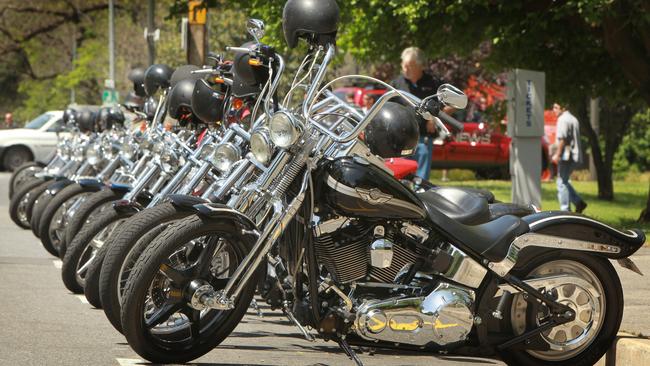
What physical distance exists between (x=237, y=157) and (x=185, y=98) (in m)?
1.63

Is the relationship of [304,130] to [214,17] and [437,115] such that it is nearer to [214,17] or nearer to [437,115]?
[437,115]

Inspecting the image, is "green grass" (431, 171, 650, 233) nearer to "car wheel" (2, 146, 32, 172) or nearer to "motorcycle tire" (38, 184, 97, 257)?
"motorcycle tire" (38, 184, 97, 257)

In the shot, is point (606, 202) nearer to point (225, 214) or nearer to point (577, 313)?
point (577, 313)

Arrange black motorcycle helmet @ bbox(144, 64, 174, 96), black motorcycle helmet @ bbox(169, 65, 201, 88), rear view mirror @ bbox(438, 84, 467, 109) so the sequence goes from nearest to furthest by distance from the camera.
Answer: rear view mirror @ bbox(438, 84, 467, 109)
black motorcycle helmet @ bbox(169, 65, 201, 88)
black motorcycle helmet @ bbox(144, 64, 174, 96)

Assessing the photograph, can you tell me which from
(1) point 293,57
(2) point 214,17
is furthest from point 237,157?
(2) point 214,17

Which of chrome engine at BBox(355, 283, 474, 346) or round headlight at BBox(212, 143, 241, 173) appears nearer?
chrome engine at BBox(355, 283, 474, 346)

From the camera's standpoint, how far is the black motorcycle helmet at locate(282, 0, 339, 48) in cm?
610

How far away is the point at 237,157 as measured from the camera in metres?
7.19

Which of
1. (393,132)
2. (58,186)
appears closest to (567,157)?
(58,186)

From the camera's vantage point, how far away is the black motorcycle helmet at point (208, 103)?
26.1ft

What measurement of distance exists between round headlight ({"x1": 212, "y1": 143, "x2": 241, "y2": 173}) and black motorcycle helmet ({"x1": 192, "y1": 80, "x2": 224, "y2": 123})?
76cm

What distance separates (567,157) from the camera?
17.8 metres

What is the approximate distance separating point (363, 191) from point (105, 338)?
2.19m

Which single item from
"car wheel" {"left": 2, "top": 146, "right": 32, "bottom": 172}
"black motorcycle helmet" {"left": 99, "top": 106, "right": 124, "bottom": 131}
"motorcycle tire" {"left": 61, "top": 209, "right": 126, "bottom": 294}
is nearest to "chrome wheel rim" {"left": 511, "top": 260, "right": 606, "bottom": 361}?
"motorcycle tire" {"left": 61, "top": 209, "right": 126, "bottom": 294}
